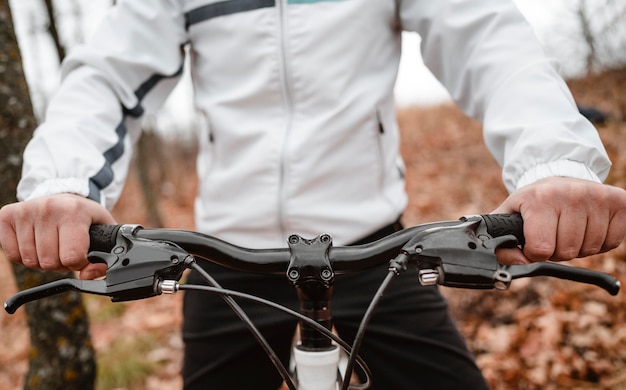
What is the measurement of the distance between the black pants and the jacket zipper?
31 cm

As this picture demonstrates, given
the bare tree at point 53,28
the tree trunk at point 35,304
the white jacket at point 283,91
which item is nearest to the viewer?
the white jacket at point 283,91

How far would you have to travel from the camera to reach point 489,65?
151 cm

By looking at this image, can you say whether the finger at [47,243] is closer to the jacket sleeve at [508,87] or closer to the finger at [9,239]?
the finger at [9,239]

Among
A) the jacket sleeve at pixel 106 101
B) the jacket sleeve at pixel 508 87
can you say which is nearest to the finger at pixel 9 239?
the jacket sleeve at pixel 106 101

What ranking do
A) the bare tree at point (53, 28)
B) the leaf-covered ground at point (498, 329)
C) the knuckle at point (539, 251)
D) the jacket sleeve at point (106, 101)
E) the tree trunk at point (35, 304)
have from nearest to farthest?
the knuckle at point (539, 251) < the jacket sleeve at point (106, 101) < the tree trunk at point (35, 304) < the leaf-covered ground at point (498, 329) < the bare tree at point (53, 28)

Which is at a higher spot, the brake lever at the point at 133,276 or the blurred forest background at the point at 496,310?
the brake lever at the point at 133,276

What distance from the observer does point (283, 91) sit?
5.76 feet

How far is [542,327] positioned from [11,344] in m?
5.36

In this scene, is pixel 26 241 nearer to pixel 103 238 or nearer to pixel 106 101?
pixel 103 238

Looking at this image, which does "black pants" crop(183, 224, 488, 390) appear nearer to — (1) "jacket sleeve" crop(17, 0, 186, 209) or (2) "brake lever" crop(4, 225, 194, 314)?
(1) "jacket sleeve" crop(17, 0, 186, 209)

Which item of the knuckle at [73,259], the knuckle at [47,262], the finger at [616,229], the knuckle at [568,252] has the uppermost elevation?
the finger at [616,229]

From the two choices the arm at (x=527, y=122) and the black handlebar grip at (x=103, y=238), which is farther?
the black handlebar grip at (x=103, y=238)

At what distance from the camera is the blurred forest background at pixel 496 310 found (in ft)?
11.0

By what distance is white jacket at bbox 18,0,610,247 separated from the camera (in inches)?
62.9
